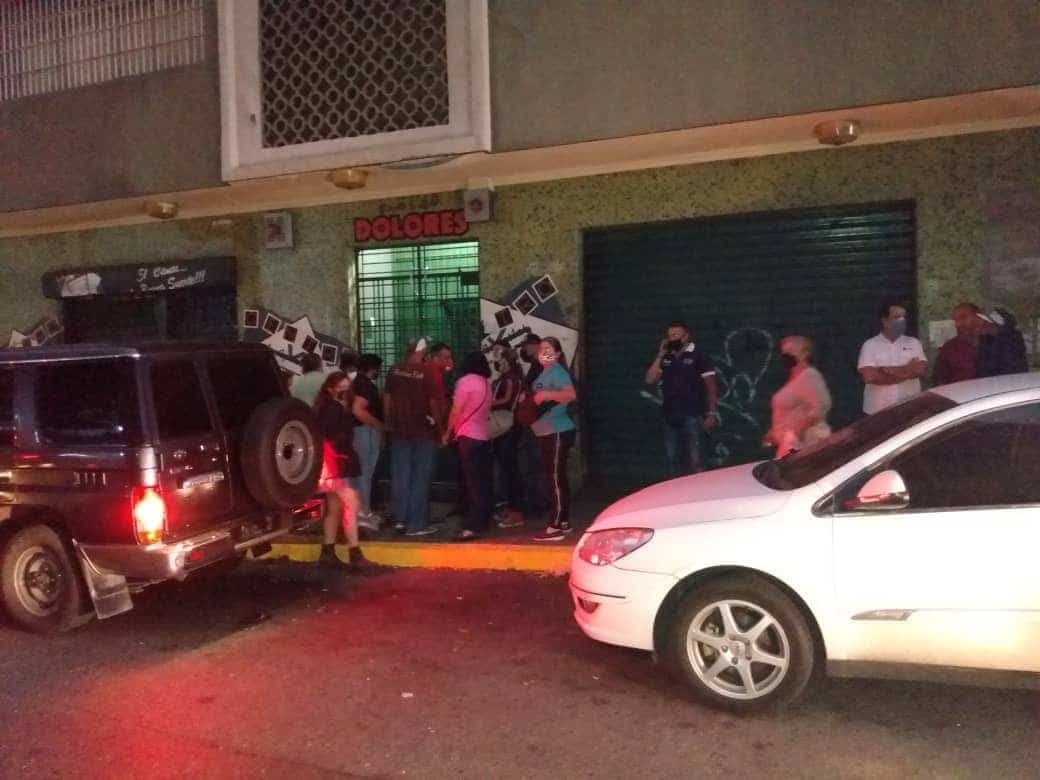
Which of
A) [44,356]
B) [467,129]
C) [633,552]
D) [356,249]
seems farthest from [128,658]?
[356,249]

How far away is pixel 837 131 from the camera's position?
735 centimetres

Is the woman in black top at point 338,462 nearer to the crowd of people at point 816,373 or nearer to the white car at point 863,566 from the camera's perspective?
the crowd of people at point 816,373

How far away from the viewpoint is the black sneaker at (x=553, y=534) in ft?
24.3

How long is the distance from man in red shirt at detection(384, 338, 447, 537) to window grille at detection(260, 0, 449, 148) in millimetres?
2233

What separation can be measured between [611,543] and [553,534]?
2904 mm

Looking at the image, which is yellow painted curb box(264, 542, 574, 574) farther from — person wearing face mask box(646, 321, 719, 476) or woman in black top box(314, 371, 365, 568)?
person wearing face mask box(646, 321, 719, 476)

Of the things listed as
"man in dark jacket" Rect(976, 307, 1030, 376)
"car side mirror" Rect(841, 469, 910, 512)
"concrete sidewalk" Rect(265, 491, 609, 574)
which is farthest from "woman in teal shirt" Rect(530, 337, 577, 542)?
"car side mirror" Rect(841, 469, 910, 512)

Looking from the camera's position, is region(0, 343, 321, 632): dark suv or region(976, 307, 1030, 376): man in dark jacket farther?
region(976, 307, 1030, 376): man in dark jacket

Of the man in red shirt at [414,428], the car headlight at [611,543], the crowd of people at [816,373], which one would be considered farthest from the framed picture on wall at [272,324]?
the car headlight at [611,543]

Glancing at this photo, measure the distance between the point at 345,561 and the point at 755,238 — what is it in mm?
4905

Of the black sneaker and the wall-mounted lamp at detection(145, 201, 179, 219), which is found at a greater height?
the wall-mounted lamp at detection(145, 201, 179, 219)

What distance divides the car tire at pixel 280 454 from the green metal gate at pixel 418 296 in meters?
3.53

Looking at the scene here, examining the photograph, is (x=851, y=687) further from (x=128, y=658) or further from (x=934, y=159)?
(x=934, y=159)

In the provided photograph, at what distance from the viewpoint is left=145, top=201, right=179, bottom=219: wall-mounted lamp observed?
32.8 ft
